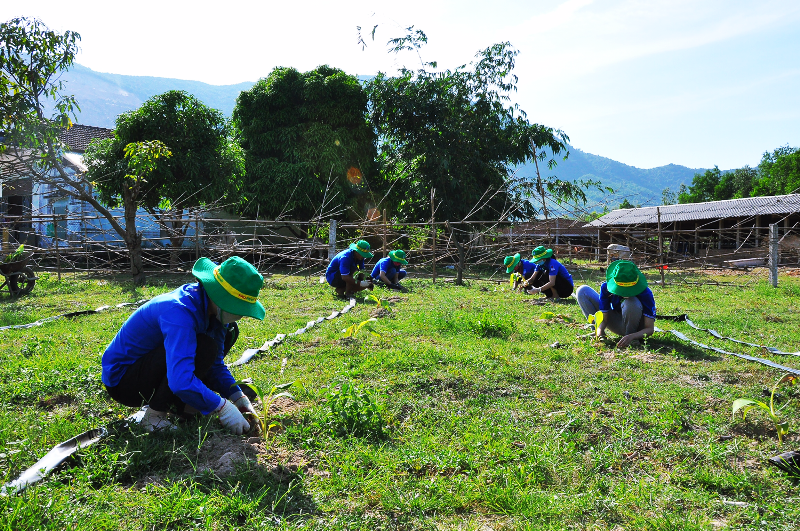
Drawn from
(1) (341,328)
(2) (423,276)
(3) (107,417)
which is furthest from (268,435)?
(2) (423,276)

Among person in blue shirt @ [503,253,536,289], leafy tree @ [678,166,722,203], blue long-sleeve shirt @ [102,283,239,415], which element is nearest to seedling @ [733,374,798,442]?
blue long-sleeve shirt @ [102,283,239,415]

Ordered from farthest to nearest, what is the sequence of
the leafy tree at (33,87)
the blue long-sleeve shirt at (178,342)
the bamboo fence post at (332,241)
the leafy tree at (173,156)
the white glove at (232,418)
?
1. the leafy tree at (173,156)
2. the bamboo fence post at (332,241)
3. the leafy tree at (33,87)
4. the white glove at (232,418)
5. the blue long-sleeve shirt at (178,342)

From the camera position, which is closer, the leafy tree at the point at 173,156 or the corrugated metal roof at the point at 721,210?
the leafy tree at the point at 173,156

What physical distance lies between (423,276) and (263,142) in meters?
8.91

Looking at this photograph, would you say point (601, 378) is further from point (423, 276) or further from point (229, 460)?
point (423, 276)

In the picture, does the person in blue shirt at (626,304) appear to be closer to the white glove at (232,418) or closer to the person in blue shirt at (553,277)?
the person in blue shirt at (553,277)

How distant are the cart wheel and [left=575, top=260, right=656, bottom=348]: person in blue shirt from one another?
10.4m

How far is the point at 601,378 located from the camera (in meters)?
4.44

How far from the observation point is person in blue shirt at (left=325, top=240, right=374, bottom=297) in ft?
31.0

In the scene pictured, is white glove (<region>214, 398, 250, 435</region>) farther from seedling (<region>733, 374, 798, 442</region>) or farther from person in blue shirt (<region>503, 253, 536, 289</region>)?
person in blue shirt (<region>503, 253, 536, 289</region>)

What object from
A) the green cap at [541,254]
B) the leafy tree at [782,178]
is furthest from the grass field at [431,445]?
the leafy tree at [782,178]

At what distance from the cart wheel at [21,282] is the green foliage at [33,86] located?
2.38 metres

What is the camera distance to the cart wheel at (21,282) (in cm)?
1009

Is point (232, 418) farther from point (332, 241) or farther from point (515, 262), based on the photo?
point (332, 241)
